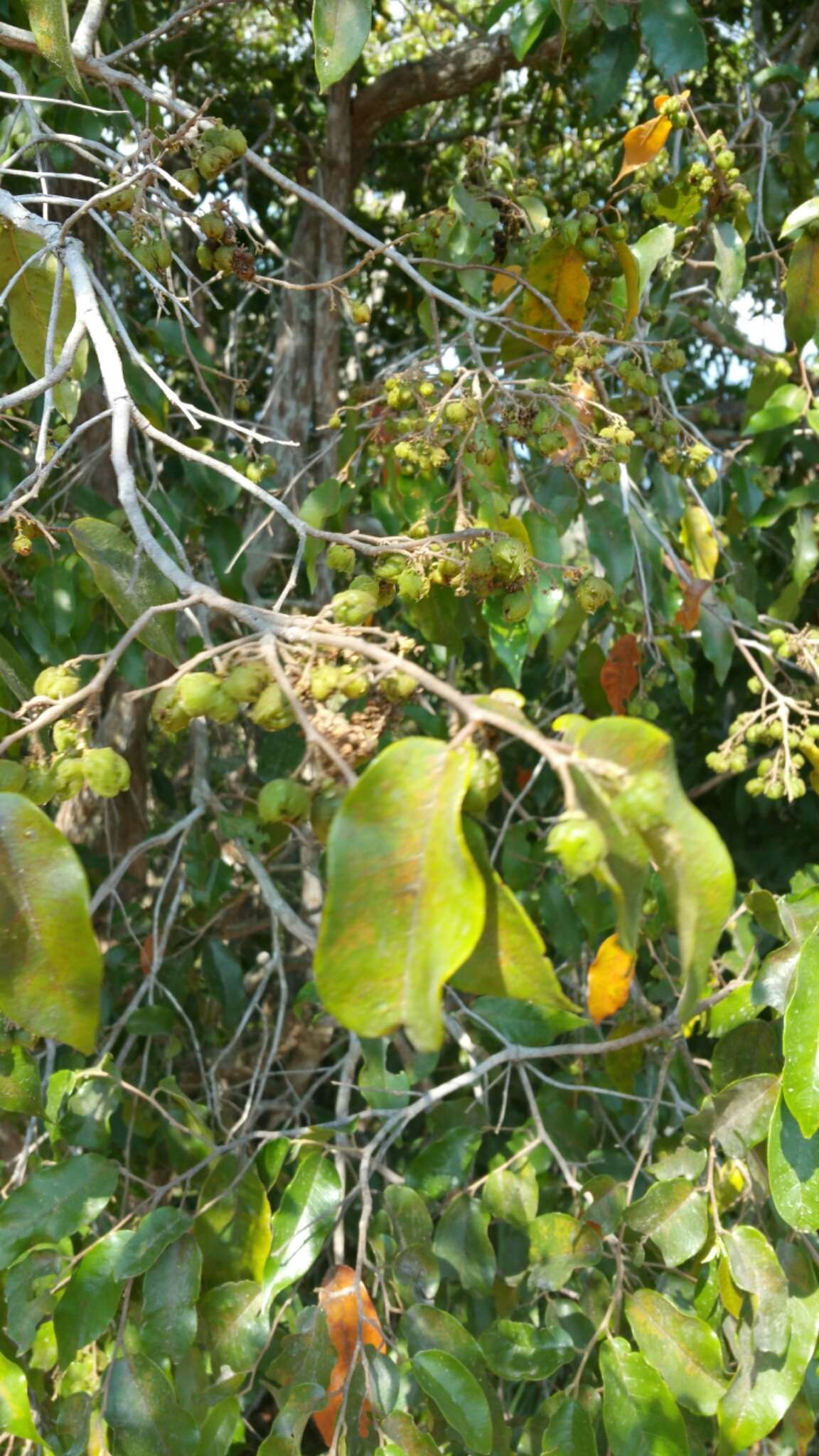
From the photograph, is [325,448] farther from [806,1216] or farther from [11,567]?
[806,1216]

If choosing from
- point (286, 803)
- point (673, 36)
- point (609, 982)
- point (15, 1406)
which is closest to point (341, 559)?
point (286, 803)

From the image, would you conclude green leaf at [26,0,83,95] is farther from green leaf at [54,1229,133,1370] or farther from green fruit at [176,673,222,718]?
green leaf at [54,1229,133,1370]

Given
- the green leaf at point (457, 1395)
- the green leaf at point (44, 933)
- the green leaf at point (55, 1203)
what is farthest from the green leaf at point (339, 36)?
the green leaf at point (457, 1395)

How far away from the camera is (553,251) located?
162 centimetres

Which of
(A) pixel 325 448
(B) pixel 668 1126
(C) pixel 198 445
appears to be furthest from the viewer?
(B) pixel 668 1126

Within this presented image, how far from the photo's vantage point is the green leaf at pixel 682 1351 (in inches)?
50.0

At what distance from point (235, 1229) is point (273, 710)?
0.91 metres

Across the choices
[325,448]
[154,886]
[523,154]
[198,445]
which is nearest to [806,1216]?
[325,448]

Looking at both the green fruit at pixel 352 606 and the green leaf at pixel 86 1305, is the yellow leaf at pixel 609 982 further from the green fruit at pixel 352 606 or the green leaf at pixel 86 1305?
the green fruit at pixel 352 606

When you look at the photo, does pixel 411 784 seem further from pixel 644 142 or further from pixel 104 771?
pixel 644 142

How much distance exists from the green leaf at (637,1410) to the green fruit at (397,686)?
0.83m

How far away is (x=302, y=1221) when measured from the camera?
4.54 ft

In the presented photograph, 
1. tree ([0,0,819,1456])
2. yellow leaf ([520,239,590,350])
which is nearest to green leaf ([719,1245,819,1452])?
tree ([0,0,819,1456])

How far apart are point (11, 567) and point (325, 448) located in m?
0.56
